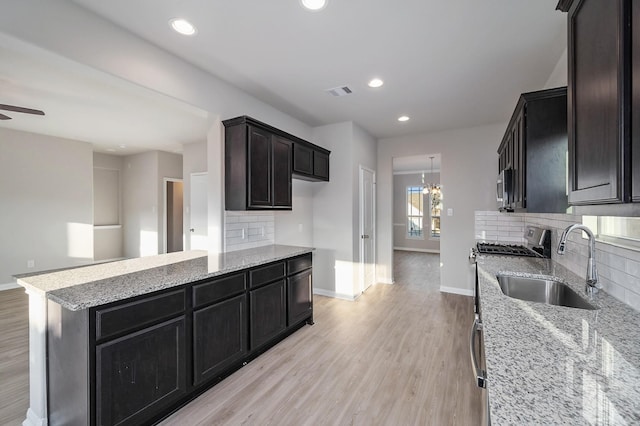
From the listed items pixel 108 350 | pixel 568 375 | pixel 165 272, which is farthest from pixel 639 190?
pixel 165 272

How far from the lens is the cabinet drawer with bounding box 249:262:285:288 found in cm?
257

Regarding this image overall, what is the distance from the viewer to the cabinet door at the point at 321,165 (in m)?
4.13

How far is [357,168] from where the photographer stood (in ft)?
15.0

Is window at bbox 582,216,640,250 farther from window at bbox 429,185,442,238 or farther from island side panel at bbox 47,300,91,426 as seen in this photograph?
window at bbox 429,185,442,238

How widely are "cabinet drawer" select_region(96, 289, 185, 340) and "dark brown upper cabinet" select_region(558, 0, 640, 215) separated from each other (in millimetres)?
2234

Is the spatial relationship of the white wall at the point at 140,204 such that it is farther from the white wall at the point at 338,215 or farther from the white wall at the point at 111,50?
the white wall at the point at 111,50

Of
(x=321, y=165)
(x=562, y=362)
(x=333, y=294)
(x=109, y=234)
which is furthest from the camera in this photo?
(x=109, y=234)

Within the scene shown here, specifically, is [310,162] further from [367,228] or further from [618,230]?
[618,230]

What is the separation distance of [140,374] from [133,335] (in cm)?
26

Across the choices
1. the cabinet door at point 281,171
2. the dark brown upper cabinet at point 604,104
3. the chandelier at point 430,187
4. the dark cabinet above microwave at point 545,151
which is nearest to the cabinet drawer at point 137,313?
the cabinet door at point 281,171

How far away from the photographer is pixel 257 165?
10.0 feet

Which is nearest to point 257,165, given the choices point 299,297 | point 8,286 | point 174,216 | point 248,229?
point 248,229

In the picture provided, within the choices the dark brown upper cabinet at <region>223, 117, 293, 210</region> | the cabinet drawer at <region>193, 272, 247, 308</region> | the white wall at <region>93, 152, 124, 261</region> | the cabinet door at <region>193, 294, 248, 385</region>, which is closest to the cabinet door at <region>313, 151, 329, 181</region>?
the dark brown upper cabinet at <region>223, 117, 293, 210</region>

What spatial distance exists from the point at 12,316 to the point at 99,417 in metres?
3.44
